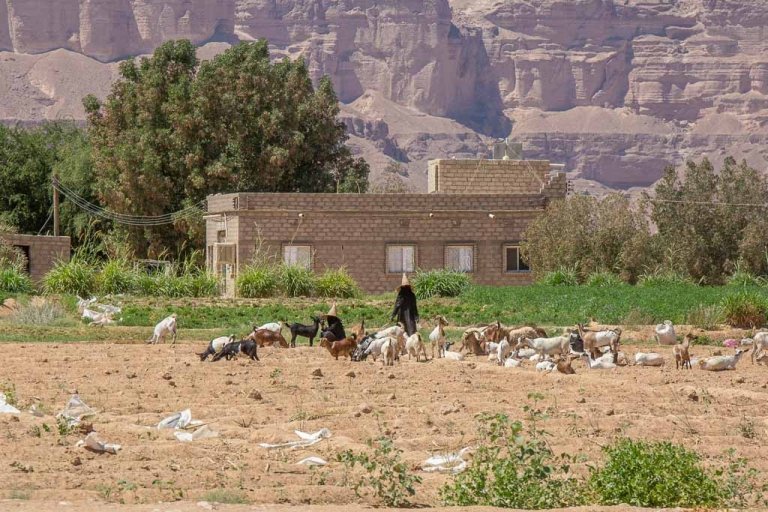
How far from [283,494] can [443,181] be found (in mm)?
41301

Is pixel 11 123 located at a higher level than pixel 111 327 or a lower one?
higher

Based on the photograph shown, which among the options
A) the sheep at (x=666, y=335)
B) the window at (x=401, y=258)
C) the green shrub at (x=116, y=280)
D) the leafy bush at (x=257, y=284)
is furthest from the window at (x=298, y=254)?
the sheep at (x=666, y=335)

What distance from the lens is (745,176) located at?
53406 mm

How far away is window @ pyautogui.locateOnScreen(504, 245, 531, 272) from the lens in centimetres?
4819

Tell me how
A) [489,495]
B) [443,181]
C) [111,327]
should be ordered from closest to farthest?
[489,495]
[111,327]
[443,181]

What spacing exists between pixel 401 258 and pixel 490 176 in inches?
259

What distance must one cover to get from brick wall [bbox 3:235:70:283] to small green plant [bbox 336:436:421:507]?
35446 millimetres

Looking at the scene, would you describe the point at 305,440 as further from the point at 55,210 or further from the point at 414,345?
the point at 55,210

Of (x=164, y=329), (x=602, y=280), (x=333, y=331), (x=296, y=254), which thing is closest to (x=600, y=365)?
(x=333, y=331)

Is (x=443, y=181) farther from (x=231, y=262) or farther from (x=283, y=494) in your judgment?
(x=283, y=494)

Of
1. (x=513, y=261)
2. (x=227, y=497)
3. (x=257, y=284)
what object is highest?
(x=513, y=261)

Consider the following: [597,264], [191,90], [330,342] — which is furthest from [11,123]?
[330,342]

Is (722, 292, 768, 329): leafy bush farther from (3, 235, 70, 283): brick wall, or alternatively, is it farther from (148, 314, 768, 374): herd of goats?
(3, 235, 70, 283): brick wall

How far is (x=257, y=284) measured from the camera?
1594 inches
